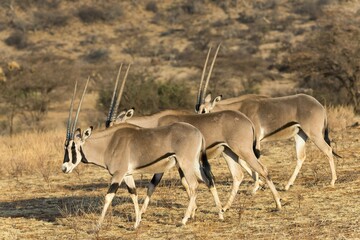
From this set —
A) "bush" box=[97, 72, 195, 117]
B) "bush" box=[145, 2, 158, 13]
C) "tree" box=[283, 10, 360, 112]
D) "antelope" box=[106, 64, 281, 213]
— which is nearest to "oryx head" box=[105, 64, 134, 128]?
"antelope" box=[106, 64, 281, 213]

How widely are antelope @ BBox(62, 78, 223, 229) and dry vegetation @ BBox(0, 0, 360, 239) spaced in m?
0.55

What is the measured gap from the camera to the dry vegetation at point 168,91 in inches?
397

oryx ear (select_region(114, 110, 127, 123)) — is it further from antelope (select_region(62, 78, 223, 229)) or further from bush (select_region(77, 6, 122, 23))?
bush (select_region(77, 6, 122, 23))

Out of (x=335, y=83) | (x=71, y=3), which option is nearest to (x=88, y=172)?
(x=335, y=83)

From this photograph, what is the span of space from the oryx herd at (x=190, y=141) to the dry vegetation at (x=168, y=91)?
1.60ft

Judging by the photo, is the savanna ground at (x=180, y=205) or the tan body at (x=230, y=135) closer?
the savanna ground at (x=180, y=205)

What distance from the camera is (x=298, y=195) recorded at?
440 inches

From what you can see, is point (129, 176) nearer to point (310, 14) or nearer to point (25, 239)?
point (25, 239)

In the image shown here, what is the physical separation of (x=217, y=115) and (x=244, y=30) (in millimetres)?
47178

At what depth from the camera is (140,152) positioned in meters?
9.93

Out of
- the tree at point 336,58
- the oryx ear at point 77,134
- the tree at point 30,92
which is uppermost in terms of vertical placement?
the oryx ear at point 77,134

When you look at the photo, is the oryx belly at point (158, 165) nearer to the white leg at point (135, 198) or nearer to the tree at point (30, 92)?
the white leg at point (135, 198)

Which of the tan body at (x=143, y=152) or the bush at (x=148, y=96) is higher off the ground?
the tan body at (x=143, y=152)

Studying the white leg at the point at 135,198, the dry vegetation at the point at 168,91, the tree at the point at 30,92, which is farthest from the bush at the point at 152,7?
the white leg at the point at 135,198
